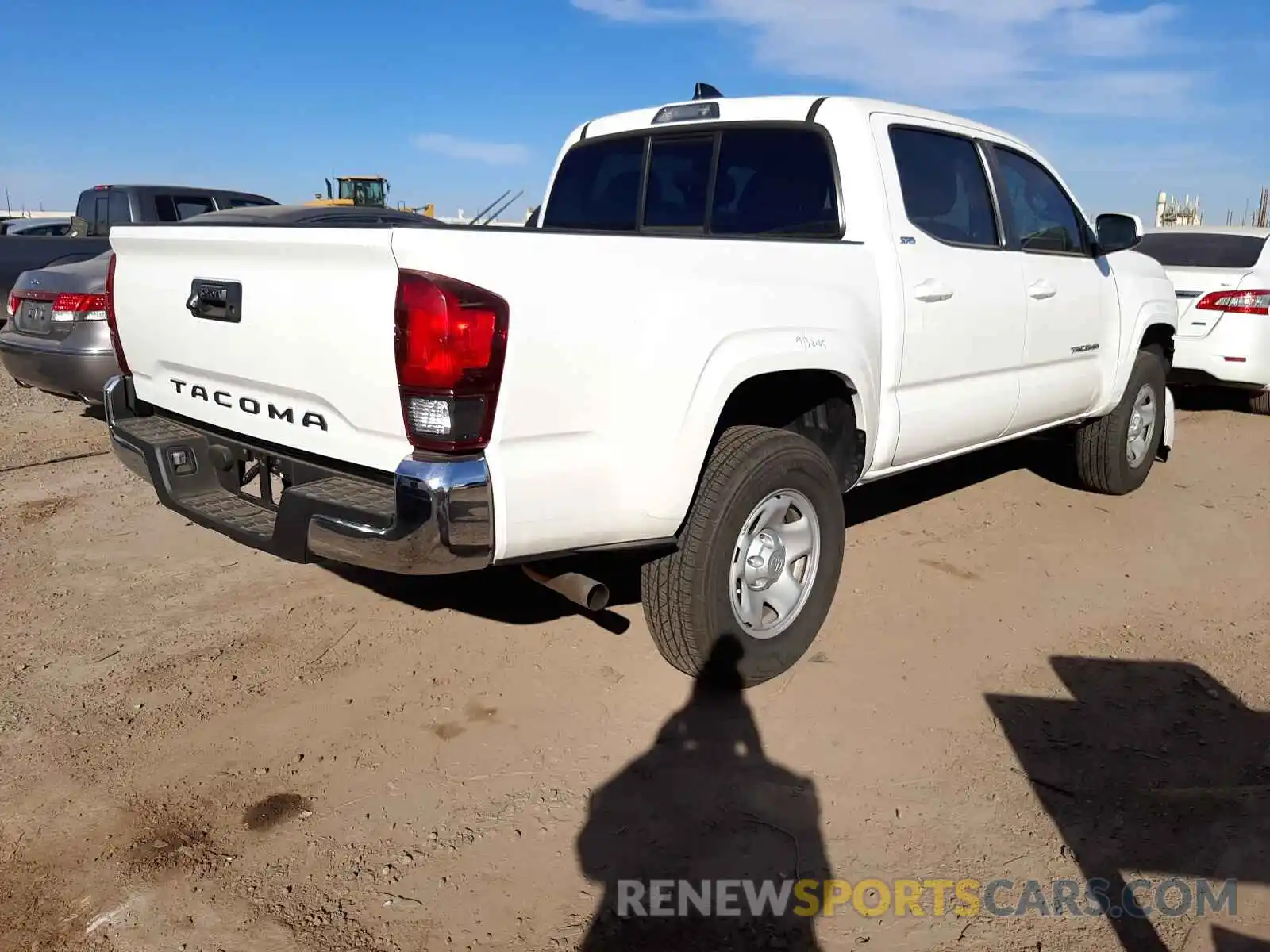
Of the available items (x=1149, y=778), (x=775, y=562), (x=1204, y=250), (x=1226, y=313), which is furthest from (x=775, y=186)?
(x=1204, y=250)

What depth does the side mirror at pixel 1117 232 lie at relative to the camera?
503 centimetres

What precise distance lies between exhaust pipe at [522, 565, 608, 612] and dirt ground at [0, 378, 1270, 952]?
52 centimetres

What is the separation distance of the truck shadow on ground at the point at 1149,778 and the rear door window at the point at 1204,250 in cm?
550

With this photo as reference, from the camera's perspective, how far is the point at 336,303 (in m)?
2.61

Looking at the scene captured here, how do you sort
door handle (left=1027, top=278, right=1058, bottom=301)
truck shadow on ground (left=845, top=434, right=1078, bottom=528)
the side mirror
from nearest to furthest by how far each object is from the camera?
door handle (left=1027, top=278, right=1058, bottom=301) → the side mirror → truck shadow on ground (left=845, top=434, right=1078, bottom=528)

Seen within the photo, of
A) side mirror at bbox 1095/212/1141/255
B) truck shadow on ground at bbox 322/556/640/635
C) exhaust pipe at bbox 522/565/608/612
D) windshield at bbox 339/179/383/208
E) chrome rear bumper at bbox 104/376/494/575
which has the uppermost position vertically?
windshield at bbox 339/179/383/208

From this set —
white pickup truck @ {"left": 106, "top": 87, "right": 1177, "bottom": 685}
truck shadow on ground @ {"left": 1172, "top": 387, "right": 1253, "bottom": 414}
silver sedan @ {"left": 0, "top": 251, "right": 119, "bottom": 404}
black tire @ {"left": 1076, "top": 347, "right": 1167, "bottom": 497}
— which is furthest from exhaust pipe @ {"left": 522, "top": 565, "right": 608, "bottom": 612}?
truck shadow on ground @ {"left": 1172, "top": 387, "right": 1253, "bottom": 414}

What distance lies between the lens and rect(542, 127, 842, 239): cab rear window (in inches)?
152

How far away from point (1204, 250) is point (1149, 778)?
6.80 m

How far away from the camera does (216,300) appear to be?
119 inches

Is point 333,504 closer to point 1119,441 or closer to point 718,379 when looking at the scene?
point 718,379

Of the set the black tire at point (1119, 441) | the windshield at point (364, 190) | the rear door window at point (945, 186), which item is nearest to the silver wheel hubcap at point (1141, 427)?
the black tire at point (1119, 441)

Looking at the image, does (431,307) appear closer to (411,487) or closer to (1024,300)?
(411,487)

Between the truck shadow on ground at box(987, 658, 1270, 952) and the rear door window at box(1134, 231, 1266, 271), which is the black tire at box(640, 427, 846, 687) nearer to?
the truck shadow on ground at box(987, 658, 1270, 952)
